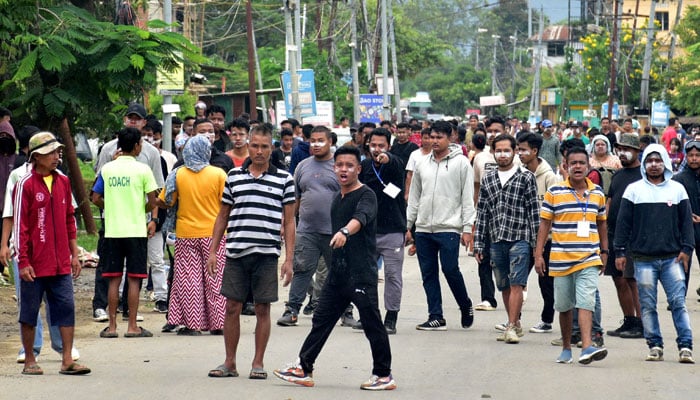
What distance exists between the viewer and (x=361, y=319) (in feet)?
29.5

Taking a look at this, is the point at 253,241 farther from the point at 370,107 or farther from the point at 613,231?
the point at 370,107

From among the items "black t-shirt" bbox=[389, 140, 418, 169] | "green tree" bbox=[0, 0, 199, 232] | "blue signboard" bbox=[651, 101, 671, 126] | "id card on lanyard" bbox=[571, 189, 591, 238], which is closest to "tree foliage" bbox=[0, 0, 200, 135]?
"green tree" bbox=[0, 0, 199, 232]

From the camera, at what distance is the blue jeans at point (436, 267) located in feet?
39.9

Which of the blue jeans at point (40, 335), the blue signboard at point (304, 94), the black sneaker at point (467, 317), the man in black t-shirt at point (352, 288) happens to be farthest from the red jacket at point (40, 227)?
the blue signboard at point (304, 94)

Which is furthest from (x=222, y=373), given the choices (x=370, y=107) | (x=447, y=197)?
(x=370, y=107)

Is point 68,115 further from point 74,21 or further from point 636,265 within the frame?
point 636,265

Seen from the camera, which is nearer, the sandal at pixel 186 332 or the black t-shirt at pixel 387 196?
the sandal at pixel 186 332

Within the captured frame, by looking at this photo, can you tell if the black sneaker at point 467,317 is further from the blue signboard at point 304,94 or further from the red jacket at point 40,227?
the blue signboard at point 304,94

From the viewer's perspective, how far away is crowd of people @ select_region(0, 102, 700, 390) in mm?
9172

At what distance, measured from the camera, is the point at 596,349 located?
9820 millimetres

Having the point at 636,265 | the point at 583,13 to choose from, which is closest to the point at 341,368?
the point at 636,265

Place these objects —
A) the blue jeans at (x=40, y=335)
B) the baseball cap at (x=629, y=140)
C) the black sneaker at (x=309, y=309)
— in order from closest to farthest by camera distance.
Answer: the blue jeans at (x=40, y=335)
the baseball cap at (x=629, y=140)
the black sneaker at (x=309, y=309)

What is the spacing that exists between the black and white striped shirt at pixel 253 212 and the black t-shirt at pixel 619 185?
11.9 feet

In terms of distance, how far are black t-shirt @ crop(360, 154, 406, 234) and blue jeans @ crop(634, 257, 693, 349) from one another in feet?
8.63
